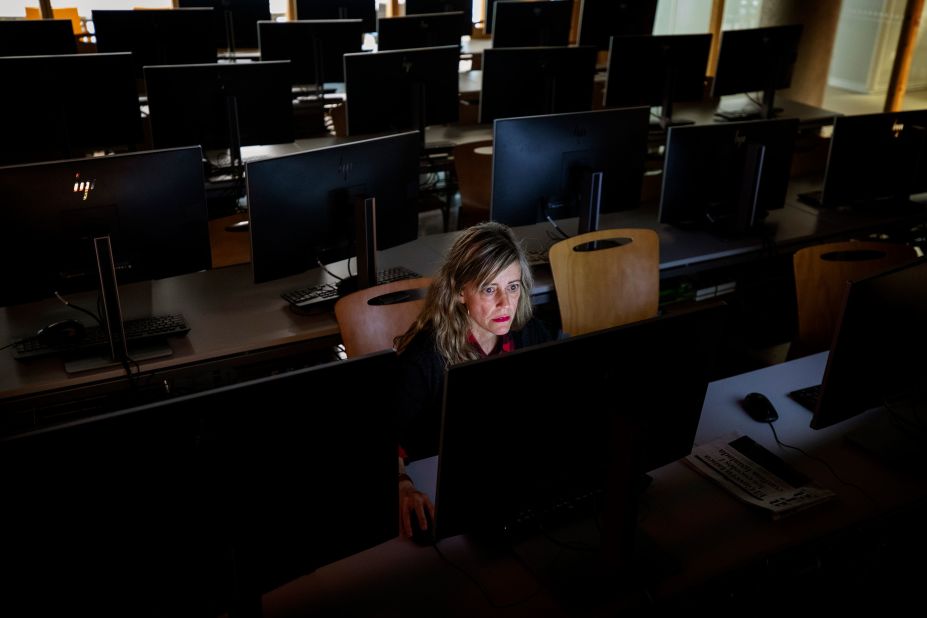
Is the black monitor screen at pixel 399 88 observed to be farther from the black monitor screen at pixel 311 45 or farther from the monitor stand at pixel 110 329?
the monitor stand at pixel 110 329

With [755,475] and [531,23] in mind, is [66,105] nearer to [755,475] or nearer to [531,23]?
[755,475]

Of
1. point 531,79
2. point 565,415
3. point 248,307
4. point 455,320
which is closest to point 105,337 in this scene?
point 248,307

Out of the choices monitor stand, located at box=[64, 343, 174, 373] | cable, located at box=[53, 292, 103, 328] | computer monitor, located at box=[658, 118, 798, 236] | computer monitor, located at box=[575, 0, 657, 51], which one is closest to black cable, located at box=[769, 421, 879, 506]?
computer monitor, located at box=[658, 118, 798, 236]

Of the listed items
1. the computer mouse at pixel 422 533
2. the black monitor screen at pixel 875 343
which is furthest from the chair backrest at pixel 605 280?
the computer mouse at pixel 422 533

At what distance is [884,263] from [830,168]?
0.89m

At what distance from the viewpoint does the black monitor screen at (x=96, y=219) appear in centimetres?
223

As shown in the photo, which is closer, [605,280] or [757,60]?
[605,280]

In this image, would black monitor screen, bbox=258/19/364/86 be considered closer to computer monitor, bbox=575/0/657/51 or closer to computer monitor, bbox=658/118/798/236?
computer monitor, bbox=575/0/657/51

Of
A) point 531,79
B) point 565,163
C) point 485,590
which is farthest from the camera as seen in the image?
point 531,79

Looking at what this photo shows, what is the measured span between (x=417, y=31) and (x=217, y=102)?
2.28 meters

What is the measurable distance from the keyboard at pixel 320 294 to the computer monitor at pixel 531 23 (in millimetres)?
3316

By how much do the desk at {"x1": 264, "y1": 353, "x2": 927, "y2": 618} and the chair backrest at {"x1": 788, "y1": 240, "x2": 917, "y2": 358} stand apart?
588 millimetres

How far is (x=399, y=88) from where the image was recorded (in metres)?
4.11

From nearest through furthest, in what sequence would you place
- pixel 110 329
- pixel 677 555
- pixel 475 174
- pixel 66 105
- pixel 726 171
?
pixel 677 555, pixel 110 329, pixel 726 171, pixel 66 105, pixel 475 174
